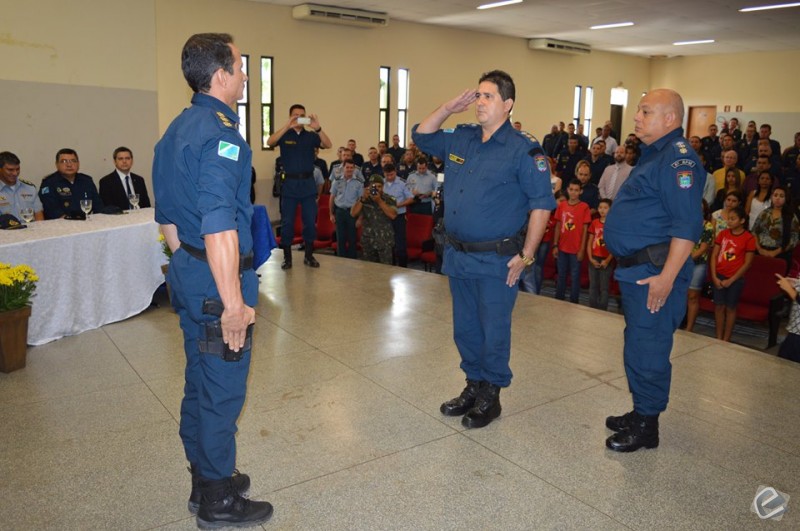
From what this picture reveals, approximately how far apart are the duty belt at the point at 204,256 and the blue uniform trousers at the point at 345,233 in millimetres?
5180

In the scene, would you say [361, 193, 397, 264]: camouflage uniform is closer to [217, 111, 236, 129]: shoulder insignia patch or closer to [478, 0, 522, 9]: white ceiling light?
[217, 111, 236, 129]: shoulder insignia patch

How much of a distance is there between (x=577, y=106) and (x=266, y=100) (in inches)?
382

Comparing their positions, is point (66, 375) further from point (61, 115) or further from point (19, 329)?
point (61, 115)

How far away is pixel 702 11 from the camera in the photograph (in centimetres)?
1145

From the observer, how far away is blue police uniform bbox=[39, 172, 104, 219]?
5.51m

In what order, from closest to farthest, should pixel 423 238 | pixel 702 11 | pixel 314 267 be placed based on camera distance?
pixel 314 267, pixel 423 238, pixel 702 11

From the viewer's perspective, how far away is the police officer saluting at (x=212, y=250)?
5.89 ft

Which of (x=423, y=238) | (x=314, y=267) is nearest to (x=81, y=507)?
(x=314, y=267)

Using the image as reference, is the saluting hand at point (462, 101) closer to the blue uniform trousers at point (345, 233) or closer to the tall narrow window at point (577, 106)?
the blue uniform trousers at point (345, 233)

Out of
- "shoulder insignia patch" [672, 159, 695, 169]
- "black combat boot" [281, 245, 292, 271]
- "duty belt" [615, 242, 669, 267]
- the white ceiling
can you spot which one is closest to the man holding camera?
"black combat boot" [281, 245, 292, 271]

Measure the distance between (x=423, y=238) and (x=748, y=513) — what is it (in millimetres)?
5141

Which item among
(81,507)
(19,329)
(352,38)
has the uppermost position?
(352,38)

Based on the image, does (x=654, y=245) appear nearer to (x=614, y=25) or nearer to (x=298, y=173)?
(x=298, y=173)

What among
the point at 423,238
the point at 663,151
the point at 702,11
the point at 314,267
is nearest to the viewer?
the point at 663,151
